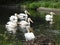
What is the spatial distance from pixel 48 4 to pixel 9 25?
16.5 m

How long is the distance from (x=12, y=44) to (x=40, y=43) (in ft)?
5.38

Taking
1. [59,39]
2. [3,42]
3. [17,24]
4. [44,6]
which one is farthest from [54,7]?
[3,42]

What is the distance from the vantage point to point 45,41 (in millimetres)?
8875

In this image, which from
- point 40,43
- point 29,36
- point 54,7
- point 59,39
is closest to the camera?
point 40,43

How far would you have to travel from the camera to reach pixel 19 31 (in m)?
14.0

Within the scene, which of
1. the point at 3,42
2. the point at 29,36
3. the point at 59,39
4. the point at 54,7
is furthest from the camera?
the point at 54,7

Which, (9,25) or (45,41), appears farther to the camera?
(9,25)

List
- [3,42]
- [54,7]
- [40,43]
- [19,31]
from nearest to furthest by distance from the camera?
[40,43] → [3,42] → [19,31] → [54,7]

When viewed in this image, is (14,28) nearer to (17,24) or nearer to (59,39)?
(17,24)

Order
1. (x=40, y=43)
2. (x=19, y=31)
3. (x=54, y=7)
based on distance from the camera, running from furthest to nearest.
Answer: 1. (x=54, y=7)
2. (x=19, y=31)
3. (x=40, y=43)

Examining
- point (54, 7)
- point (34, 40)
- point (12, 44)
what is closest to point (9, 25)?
point (12, 44)

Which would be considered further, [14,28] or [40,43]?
[14,28]

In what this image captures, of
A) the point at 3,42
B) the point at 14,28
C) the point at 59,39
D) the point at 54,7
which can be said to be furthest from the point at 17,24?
the point at 54,7

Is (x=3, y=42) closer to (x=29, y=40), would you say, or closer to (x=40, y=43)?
(x=29, y=40)
